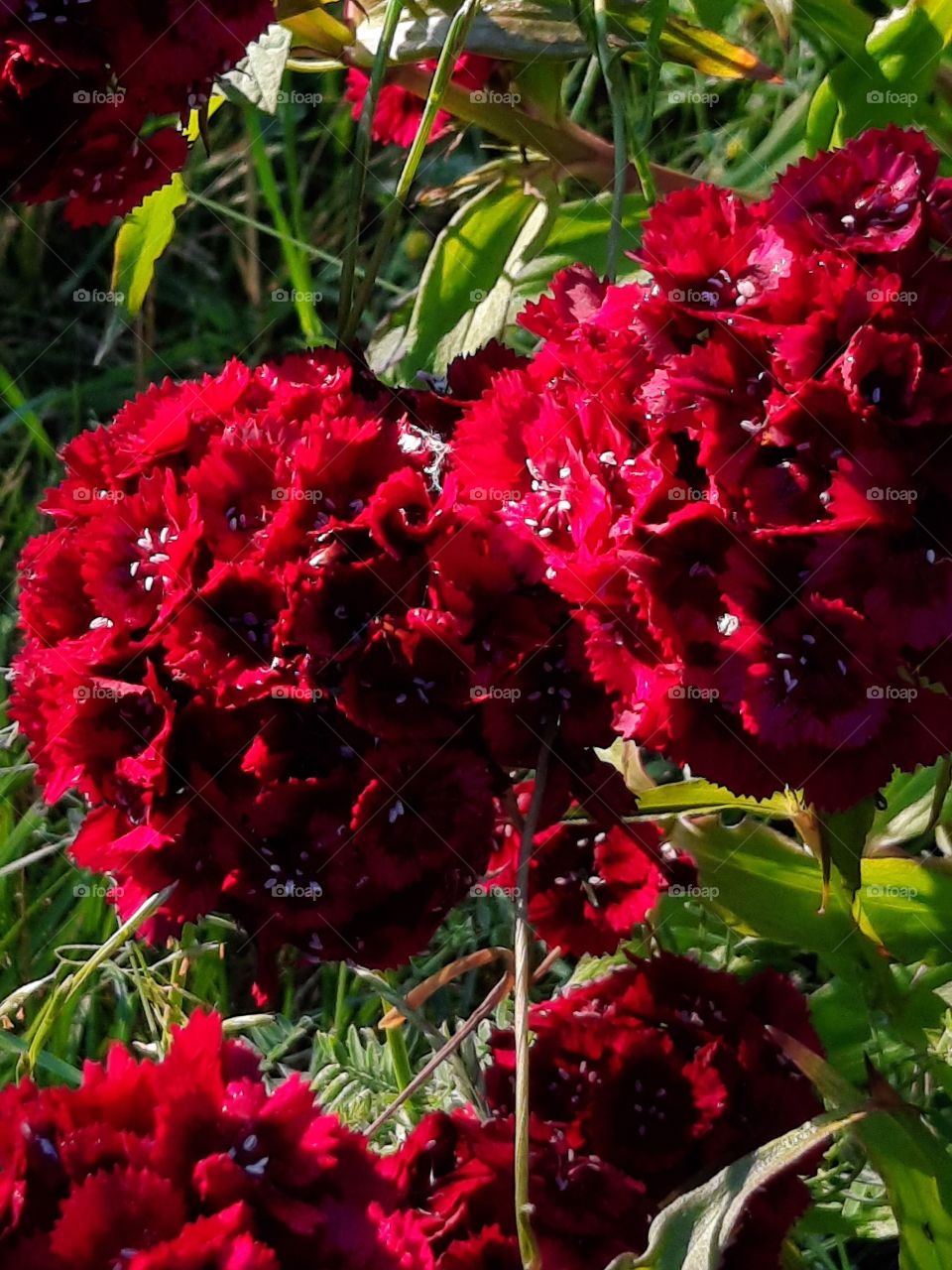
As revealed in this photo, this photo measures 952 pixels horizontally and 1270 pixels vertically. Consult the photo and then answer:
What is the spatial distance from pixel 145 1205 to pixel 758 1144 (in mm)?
403

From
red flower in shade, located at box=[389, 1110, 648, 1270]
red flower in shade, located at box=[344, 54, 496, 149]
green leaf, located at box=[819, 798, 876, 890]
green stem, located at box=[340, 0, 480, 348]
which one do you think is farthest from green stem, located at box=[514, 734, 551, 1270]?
red flower in shade, located at box=[344, 54, 496, 149]

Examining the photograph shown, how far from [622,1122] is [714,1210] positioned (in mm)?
88

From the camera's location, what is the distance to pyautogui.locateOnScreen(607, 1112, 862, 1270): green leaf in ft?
2.81

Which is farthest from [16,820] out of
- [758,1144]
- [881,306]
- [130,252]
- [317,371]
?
[881,306]

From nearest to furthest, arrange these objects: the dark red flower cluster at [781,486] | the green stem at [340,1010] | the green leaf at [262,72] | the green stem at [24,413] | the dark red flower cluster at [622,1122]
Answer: the dark red flower cluster at [781,486], the dark red flower cluster at [622,1122], the green leaf at [262,72], the green stem at [340,1010], the green stem at [24,413]

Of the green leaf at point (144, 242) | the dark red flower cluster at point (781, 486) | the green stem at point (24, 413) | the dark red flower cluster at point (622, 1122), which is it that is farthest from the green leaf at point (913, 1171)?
the green stem at point (24, 413)

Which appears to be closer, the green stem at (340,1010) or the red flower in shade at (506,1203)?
the red flower in shade at (506,1203)

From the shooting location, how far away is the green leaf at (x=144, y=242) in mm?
1307

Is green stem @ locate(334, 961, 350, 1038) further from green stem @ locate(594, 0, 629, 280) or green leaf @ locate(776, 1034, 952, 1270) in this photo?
green stem @ locate(594, 0, 629, 280)

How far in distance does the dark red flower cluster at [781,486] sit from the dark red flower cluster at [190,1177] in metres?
0.25

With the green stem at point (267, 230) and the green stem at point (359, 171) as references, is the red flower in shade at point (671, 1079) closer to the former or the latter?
the green stem at point (359, 171)

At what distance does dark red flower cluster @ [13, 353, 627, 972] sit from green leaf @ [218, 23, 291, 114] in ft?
1.10

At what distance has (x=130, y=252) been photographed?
132cm

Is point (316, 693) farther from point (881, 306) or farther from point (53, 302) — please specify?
point (53, 302)
